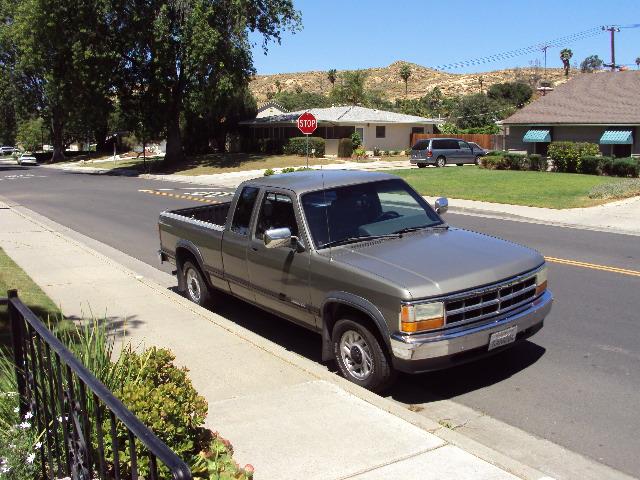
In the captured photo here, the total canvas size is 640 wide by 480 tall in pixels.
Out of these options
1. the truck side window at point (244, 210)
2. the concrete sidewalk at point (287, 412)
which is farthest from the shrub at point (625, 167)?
the truck side window at point (244, 210)

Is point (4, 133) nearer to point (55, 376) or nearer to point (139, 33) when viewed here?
point (139, 33)

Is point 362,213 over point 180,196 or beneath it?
over

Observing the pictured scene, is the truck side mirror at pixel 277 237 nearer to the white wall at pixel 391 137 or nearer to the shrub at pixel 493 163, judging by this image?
the shrub at pixel 493 163

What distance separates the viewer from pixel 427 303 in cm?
501

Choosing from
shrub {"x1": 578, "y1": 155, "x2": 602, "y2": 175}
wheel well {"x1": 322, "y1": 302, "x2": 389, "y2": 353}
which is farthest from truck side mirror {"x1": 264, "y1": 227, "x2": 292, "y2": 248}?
shrub {"x1": 578, "y1": 155, "x2": 602, "y2": 175}

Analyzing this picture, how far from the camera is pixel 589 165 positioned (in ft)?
102

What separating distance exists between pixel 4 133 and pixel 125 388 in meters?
109

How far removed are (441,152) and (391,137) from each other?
40.2 feet

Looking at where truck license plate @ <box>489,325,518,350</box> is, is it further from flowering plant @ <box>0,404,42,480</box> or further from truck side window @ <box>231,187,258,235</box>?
flowering plant @ <box>0,404,42,480</box>

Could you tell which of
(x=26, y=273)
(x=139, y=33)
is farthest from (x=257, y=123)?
(x=26, y=273)

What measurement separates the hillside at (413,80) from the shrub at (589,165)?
7942cm

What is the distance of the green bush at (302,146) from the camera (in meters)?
45.0

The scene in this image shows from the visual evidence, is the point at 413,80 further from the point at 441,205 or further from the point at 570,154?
the point at 441,205

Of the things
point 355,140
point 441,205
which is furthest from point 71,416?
point 355,140
